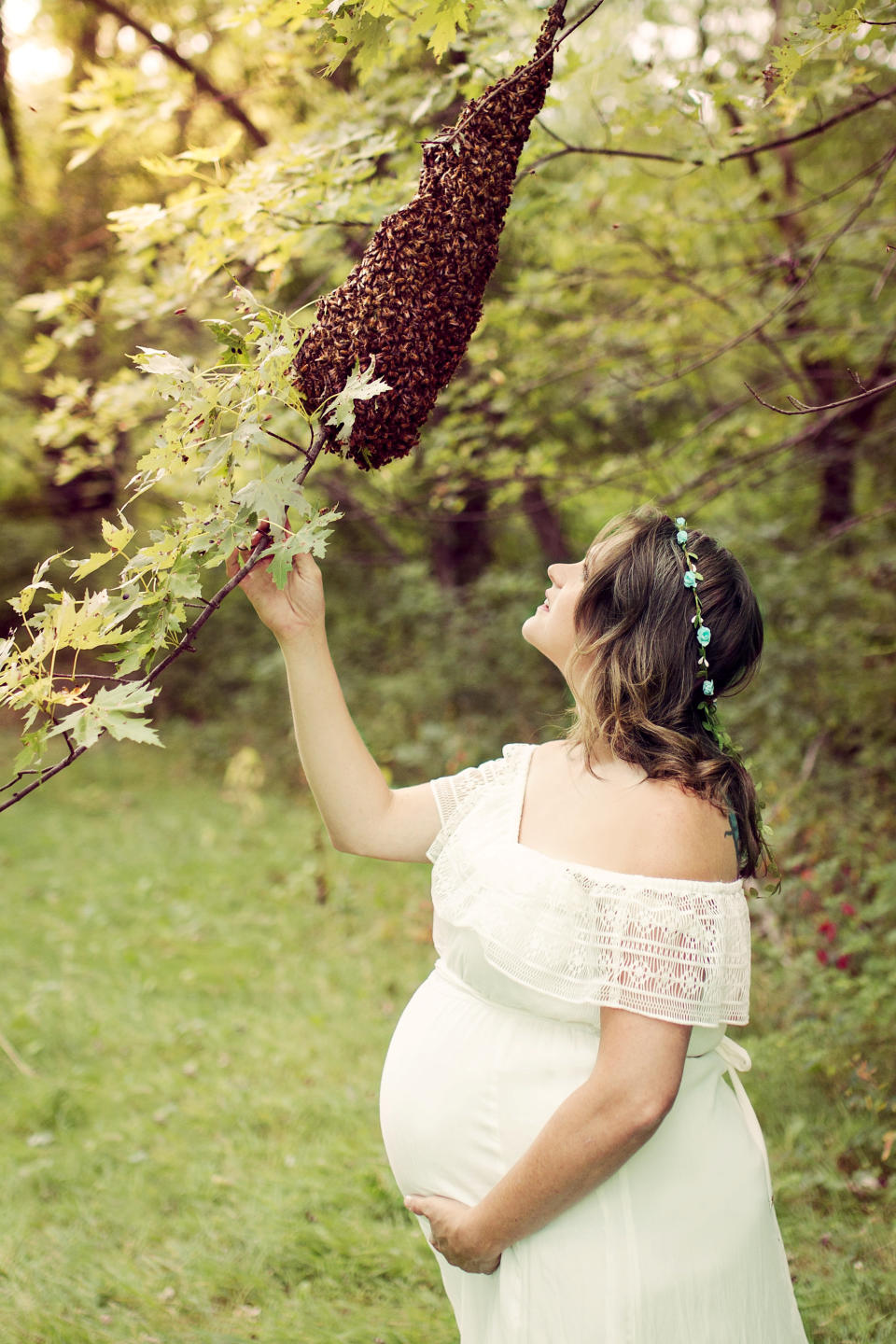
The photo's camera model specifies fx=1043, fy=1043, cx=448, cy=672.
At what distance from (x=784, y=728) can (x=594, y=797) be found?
5.15m

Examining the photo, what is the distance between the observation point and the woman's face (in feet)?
6.52

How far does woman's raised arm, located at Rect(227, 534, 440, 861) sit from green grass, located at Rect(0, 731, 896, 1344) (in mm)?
1736

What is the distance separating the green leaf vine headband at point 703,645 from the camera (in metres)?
1.82

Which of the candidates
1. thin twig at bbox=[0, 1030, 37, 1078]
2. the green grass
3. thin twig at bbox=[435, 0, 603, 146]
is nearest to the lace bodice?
thin twig at bbox=[0, 1030, 37, 1078]

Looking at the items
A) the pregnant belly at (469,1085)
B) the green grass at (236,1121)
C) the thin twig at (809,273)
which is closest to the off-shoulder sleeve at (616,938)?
the pregnant belly at (469,1085)

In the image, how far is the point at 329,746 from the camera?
6.83 feet

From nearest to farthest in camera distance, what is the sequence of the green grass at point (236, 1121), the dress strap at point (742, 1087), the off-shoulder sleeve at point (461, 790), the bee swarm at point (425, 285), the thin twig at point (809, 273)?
the bee swarm at point (425, 285) < the dress strap at point (742, 1087) < the off-shoulder sleeve at point (461, 790) < the thin twig at point (809, 273) < the green grass at point (236, 1121)

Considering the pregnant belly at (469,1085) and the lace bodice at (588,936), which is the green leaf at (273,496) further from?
the pregnant belly at (469,1085)

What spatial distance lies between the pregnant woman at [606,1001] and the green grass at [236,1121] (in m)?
1.46

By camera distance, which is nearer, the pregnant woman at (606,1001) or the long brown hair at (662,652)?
the pregnant woman at (606,1001)

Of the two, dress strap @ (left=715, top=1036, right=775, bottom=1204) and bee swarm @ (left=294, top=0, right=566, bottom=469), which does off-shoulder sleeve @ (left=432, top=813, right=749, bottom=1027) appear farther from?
bee swarm @ (left=294, top=0, right=566, bottom=469)

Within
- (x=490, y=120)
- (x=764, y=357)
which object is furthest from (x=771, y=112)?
(x=764, y=357)

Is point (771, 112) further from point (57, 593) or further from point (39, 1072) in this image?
point (39, 1072)

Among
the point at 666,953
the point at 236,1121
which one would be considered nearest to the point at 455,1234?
the point at 666,953
